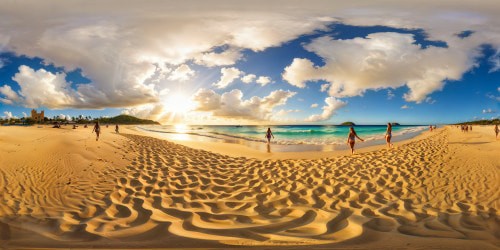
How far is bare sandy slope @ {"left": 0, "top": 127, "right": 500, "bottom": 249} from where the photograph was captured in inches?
Answer: 175

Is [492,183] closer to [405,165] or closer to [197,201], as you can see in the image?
[405,165]

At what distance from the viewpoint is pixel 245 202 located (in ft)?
21.5

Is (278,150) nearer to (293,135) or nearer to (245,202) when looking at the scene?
(245,202)

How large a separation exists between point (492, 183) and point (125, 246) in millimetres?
10183

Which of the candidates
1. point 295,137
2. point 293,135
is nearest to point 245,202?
point 295,137

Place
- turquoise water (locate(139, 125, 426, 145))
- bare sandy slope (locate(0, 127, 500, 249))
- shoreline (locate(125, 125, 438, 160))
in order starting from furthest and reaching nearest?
turquoise water (locate(139, 125, 426, 145)) < shoreline (locate(125, 125, 438, 160)) < bare sandy slope (locate(0, 127, 500, 249))

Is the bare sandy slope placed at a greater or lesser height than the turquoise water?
lesser

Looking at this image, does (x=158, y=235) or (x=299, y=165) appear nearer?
(x=158, y=235)

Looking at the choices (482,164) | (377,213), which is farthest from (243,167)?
(482,164)

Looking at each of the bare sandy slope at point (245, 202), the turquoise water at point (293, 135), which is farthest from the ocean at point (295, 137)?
the bare sandy slope at point (245, 202)

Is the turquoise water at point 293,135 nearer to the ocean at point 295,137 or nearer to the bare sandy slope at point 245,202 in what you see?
the ocean at point 295,137

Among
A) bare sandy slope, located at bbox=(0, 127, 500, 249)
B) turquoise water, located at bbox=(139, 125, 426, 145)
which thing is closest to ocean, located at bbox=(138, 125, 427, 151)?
turquoise water, located at bbox=(139, 125, 426, 145)

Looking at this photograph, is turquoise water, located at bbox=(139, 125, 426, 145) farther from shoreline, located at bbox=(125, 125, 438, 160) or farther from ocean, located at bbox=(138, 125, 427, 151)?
shoreline, located at bbox=(125, 125, 438, 160)

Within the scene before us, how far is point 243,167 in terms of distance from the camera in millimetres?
11109
